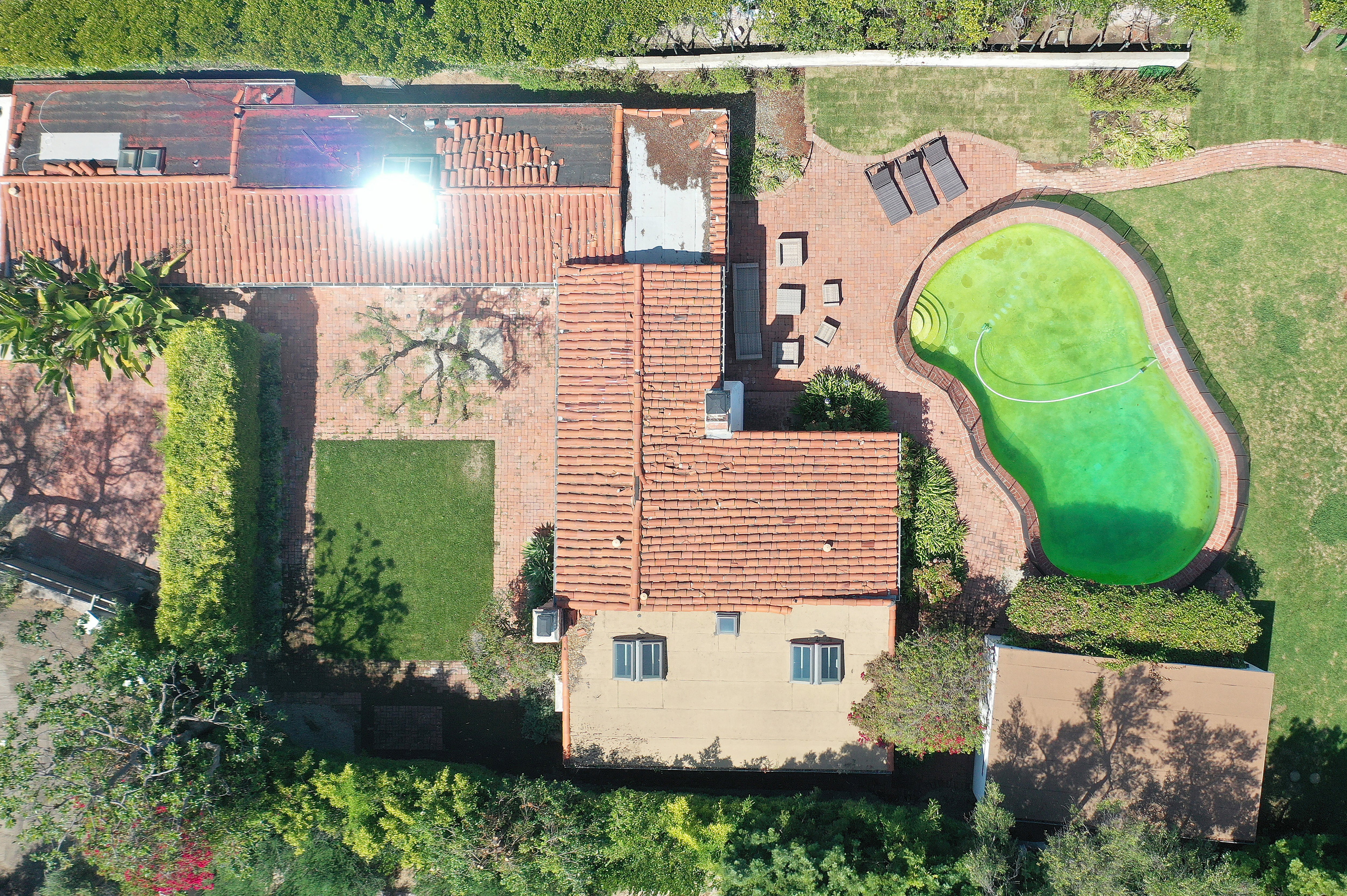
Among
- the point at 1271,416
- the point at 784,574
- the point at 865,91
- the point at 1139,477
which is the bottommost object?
the point at 784,574

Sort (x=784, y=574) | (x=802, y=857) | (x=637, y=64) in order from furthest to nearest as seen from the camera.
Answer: (x=637, y=64) → (x=784, y=574) → (x=802, y=857)

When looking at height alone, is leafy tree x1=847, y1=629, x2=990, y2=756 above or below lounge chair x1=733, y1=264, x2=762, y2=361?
below

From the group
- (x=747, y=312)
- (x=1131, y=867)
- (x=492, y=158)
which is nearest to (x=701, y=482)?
(x=747, y=312)

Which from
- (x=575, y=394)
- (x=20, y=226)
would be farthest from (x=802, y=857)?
(x=20, y=226)

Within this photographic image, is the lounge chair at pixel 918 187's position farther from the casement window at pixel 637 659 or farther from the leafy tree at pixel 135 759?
the leafy tree at pixel 135 759

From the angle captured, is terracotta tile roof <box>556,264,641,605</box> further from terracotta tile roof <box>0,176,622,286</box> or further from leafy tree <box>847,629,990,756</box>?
leafy tree <box>847,629,990,756</box>

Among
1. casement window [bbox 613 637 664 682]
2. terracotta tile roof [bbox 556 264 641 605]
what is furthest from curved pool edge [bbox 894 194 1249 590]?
casement window [bbox 613 637 664 682]

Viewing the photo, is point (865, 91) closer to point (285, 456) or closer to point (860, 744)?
point (860, 744)
